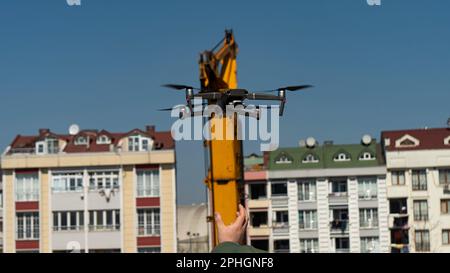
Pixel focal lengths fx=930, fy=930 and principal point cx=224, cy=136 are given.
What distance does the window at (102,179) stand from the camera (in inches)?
2832

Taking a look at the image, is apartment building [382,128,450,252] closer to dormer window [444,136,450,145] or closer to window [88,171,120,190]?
dormer window [444,136,450,145]

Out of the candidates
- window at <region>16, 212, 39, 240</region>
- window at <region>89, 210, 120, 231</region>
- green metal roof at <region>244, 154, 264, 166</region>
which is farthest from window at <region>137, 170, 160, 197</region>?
green metal roof at <region>244, 154, 264, 166</region>

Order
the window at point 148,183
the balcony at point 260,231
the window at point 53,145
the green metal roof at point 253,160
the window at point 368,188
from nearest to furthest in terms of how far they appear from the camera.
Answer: the window at point 148,183 < the window at point 53,145 < the window at point 368,188 < the balcony at point 260,231 < the green metal roof at point 253,160

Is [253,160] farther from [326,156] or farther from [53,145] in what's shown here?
[53,145]

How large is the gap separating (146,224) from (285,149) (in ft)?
48.7

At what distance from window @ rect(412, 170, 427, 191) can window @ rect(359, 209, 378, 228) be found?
3752 mm

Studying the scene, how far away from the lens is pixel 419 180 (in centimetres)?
7338

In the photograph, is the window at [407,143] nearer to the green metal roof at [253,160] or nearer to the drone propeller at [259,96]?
the green metal roof at [253,160]

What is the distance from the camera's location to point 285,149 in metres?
78.2

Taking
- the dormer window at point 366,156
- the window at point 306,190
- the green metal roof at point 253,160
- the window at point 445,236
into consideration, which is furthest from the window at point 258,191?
the window at point 445,236

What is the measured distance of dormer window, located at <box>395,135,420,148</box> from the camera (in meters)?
74.1

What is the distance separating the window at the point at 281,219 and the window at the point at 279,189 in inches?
57.5
